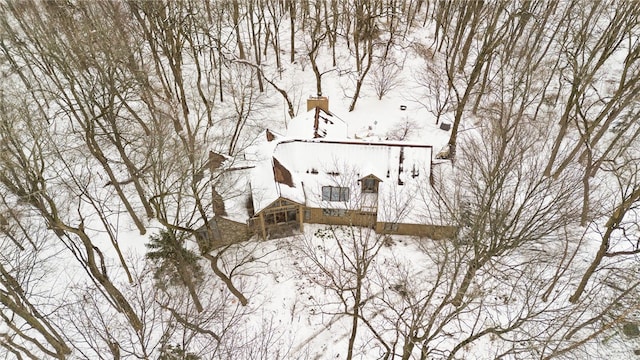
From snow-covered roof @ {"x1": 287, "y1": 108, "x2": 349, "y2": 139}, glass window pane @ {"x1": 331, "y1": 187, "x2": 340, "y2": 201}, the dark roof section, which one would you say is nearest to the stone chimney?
snow-covered roof @ {"x1": 287, "y1": 108, "x2": 349, "y2": 139}

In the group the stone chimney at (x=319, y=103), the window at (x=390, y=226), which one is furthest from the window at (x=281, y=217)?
the stone chimney at (x=319, y=103)

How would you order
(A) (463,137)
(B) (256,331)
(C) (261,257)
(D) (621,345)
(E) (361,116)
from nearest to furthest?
(D) (621,345) → (B) (256,331) → (C) (261,257) → (A) (463,137) → (E) (361,116)

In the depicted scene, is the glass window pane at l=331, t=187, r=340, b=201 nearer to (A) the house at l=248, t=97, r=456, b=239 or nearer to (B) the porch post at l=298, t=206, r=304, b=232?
(A) the house at l=248, t=97, r=456, b=239

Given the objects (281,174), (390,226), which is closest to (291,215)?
(281,174)

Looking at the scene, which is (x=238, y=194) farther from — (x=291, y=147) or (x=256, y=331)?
(x=256, y=331)

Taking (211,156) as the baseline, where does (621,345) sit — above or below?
below

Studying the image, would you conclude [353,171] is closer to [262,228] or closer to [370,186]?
[370,186]

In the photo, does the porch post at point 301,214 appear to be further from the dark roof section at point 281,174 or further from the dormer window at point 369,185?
the dormer window at point 369,185

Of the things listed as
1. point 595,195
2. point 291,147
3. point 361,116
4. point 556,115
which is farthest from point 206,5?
point 595,195
